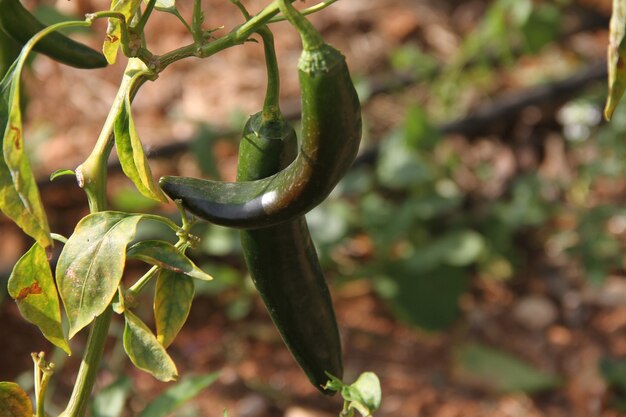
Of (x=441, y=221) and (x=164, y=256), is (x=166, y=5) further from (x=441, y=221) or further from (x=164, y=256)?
(x=441, y=221)

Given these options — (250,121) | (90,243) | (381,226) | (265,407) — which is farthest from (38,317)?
(381,226)

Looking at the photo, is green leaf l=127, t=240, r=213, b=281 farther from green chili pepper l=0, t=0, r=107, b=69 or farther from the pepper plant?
green chili pepper l=0, t=0, r=107, b=69

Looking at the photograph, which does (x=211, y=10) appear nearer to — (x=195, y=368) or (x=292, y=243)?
(x=195, y=368)

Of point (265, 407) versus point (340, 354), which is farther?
point (265, 407)

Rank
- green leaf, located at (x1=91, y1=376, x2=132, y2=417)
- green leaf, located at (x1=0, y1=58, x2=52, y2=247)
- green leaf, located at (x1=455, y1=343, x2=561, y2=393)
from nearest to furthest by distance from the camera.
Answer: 1. green leaf, located at (x1=0, y1=58, x2=52, y2=247)
2. green leaf, located at (x1=91, y1=376, x2=132, y2=417)
3. green leaf, located at (x1=455, y1=343, x2=561, y2=393)

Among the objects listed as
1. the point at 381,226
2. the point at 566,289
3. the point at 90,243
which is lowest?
the point at 566,289

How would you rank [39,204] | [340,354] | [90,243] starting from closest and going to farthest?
[39,204] → [90,243] → [340,354]

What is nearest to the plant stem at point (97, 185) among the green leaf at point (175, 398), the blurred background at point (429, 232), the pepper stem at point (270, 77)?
the pepper stem at point (270, 77)

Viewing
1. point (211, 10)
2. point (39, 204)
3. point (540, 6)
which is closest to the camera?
point (39, 204)

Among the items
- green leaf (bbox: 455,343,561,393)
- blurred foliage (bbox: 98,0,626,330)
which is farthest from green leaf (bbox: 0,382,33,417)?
green leaf (bbox: 455,343,561,393)
